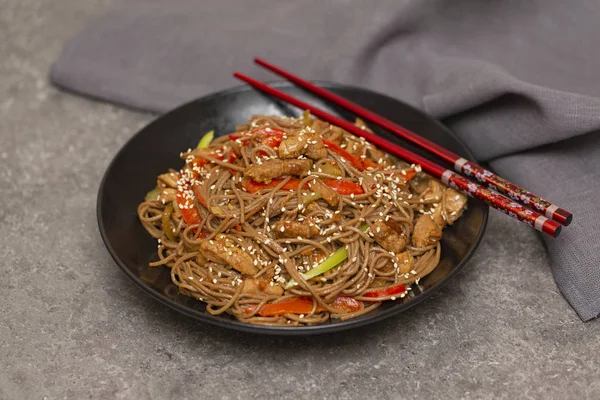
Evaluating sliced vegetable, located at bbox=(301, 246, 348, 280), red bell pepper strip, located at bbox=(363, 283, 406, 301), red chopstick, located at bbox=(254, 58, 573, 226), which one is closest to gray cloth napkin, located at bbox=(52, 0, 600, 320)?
red chopstick, located at bbox=(254, 58, 573, 226)

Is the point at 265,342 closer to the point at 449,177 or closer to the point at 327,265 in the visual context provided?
the point at 327,265

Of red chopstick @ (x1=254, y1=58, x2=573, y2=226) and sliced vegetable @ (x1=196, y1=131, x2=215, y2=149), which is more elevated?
red chopstick @ (x1=254, y1=58, x2=573, y2=226)

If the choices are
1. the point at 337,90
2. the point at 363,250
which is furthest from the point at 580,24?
the point at 363,250

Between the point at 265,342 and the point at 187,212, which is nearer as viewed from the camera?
the point at 265,342

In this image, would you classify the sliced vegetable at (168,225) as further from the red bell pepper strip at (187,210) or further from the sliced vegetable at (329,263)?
the sliced vegetable at (329,263)

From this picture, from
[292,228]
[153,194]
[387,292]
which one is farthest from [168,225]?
[387,292]

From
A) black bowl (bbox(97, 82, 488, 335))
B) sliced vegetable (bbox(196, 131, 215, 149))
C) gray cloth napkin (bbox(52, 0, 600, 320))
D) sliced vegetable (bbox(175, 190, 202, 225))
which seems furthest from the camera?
sliced vegetable (bbox(196, 131, 215, 149))

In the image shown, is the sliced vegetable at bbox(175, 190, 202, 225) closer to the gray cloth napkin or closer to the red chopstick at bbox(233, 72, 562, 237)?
the red chopstick at bbox(233, 72, 562, 237)
